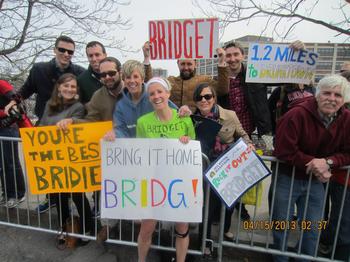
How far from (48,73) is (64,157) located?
1.41 m

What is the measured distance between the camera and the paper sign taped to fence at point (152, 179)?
2455mm

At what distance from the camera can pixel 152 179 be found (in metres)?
2.53

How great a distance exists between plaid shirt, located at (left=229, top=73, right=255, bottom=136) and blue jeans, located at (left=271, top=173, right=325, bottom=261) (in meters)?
0.80

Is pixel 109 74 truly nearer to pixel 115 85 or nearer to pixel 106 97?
pixel 115 85

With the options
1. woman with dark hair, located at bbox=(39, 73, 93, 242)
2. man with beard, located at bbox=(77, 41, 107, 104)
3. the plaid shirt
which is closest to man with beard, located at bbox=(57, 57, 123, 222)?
woman with dark hair, located at bbox=(39, 73, 93, 242)

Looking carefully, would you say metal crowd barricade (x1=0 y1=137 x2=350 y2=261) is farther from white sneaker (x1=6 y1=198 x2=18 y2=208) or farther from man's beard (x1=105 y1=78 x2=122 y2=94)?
man's beard (x1=105 y1=78 x2=122 y2=94)

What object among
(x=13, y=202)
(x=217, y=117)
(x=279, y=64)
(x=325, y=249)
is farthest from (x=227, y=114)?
(x=13, y=202)

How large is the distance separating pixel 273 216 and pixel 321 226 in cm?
47

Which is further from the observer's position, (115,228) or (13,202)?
(13,202)

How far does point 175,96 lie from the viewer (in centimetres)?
337

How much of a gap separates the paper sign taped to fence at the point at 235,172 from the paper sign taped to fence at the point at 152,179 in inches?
8.3

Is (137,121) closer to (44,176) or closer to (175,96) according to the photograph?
(175,96)

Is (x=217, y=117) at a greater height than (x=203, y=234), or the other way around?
(x=217, y=117)

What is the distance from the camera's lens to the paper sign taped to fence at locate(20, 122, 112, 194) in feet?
9.22
